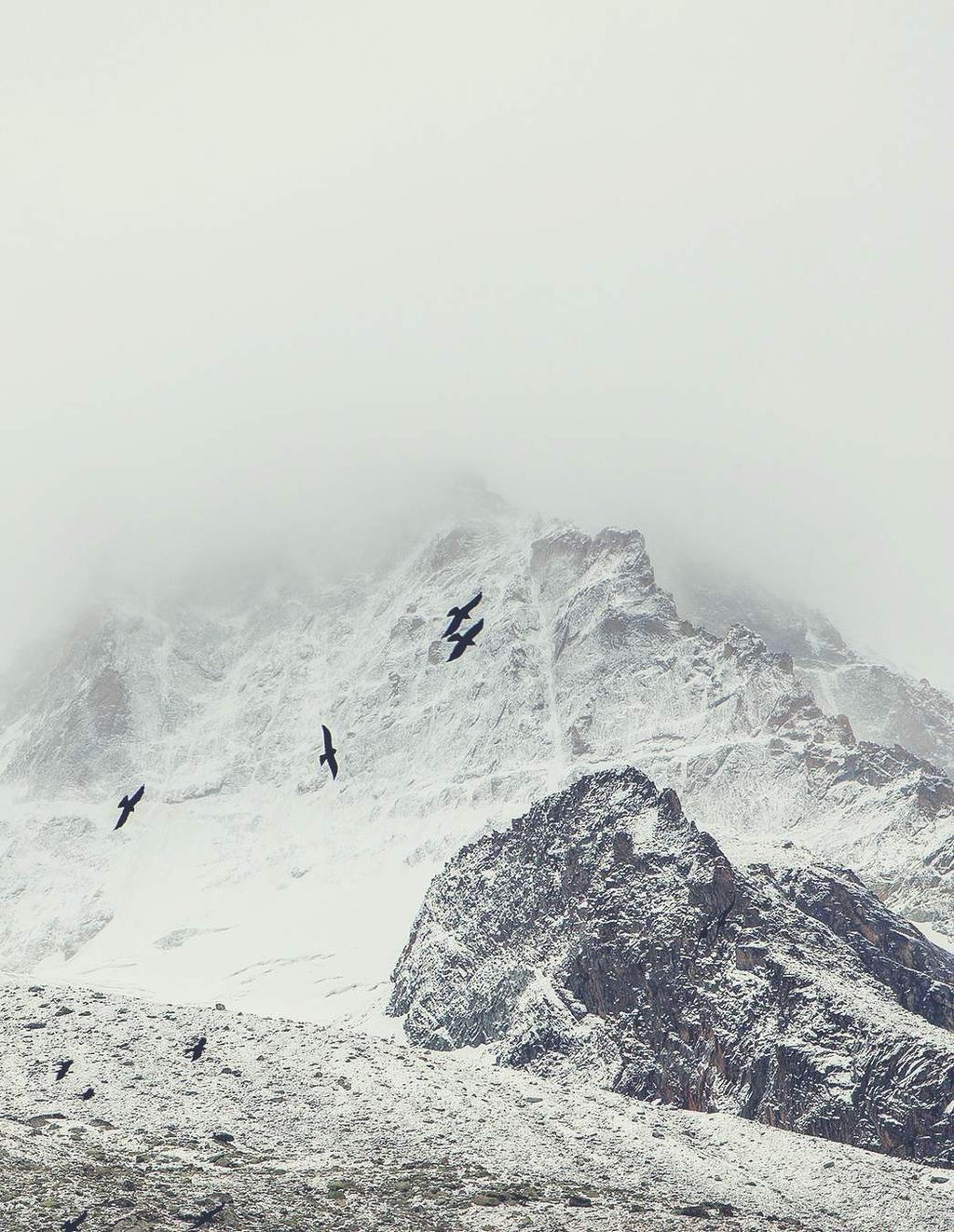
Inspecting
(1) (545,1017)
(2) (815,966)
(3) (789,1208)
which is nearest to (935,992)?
(2) (815,966)

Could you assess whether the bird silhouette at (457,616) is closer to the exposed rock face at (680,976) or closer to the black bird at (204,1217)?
the black bird at (204,1217)

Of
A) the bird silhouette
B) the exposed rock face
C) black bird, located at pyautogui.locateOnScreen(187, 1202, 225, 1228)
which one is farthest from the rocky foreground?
the bird silhouette

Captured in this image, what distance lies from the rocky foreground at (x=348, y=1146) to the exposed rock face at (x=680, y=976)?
16.7 metres

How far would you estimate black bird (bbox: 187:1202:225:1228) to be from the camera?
60.2m

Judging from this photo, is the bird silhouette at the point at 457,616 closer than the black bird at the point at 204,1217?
Yes

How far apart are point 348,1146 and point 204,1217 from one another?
606 inches

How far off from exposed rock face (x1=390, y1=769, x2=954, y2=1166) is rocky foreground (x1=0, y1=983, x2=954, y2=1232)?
656 inches

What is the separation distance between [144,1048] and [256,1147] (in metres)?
18.3

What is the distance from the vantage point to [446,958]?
136 meters

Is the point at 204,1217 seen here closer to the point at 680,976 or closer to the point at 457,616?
the point at 457,616

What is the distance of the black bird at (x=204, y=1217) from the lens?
60.2 m

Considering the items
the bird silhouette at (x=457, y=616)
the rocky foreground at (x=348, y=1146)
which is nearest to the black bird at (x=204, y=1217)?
the rocky foreground at (x=348, y=1146)

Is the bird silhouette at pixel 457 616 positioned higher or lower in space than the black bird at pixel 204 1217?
higher

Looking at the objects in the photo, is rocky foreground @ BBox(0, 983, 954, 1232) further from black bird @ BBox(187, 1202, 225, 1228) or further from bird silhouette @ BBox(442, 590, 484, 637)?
bird silhouette @ BBox(442, 590, 484, 637)
